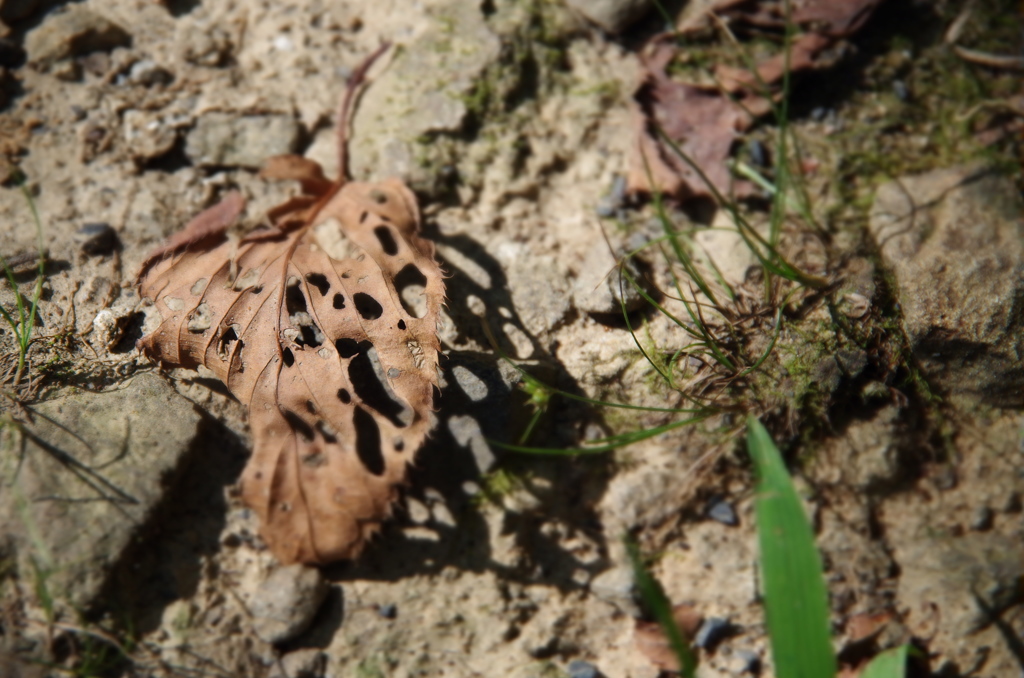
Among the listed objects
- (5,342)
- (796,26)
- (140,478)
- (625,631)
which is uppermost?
(796,26)

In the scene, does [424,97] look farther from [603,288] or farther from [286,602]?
[286,602]

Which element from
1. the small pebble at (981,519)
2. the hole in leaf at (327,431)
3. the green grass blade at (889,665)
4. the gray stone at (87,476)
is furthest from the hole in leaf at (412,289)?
the small pebble at (981,519)

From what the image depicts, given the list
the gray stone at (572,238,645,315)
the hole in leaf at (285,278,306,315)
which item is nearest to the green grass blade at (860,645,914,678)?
the gray stone at (572,238,645,315)

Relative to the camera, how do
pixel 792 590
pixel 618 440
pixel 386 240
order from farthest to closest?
pixel 386 240
pixel 618 440
pixel 792 590

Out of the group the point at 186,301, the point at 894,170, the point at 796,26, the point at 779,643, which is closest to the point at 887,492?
the point at 779,643

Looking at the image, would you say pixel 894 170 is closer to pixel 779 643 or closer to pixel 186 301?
pixel 779 643

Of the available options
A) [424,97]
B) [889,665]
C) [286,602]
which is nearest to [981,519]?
[889,665]

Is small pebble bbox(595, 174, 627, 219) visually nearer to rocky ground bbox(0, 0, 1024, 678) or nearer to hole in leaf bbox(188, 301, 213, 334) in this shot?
rocky ground bbox(0, 0, 1024, 678)
